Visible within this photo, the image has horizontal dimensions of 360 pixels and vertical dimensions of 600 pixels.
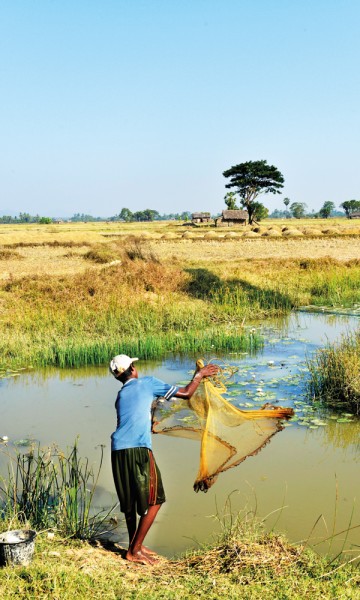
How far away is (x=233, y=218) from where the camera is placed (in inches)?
2400

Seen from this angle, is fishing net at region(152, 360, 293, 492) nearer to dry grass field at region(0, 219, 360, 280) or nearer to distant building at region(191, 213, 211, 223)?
dry grass field at region(0, 219, 360, 280)

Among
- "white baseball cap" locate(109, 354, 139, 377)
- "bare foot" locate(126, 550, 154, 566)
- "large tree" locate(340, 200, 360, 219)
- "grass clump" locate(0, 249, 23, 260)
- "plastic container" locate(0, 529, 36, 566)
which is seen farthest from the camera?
"large tree" locate(340, 200, 360, 219)

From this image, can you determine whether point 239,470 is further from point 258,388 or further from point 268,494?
point 258,388

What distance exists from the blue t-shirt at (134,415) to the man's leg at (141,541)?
0.45 meters

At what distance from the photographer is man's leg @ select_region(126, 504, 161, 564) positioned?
3818mm

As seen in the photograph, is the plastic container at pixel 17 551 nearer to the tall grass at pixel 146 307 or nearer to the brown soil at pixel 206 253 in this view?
the tall grass at pixel 146 307

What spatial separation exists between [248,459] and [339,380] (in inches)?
80.6

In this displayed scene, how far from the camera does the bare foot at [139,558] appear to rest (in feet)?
12.5

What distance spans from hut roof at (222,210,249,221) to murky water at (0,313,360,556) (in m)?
51.2

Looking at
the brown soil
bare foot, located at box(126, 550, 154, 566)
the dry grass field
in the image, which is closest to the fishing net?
bare foot, located at box(126, 550, 154, 566)

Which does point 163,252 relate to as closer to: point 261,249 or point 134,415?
point 261,249

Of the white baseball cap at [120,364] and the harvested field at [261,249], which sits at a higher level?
the harvested field at [261,249]

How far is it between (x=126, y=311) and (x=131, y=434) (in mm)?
8708

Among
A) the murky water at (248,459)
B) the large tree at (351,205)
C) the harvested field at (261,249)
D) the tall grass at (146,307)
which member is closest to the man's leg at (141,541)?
the murky water at (248,459)
